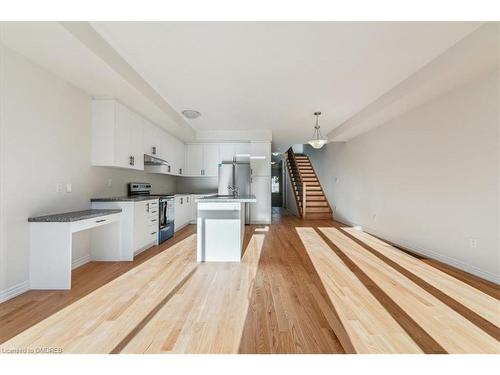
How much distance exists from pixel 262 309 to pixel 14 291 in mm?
2487

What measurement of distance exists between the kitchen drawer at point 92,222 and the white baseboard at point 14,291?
2.35 feet

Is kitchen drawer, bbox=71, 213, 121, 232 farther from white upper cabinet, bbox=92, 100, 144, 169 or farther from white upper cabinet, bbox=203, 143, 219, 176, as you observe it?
white upper cabinet, bbox=203, 143, 219, 176

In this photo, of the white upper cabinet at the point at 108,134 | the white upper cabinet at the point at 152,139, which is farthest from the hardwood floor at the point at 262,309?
the white upper cabinet at the point at 152,139

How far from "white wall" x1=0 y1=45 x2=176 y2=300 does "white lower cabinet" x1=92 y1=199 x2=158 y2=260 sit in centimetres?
51

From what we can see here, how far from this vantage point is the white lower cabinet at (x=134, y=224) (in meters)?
3.43

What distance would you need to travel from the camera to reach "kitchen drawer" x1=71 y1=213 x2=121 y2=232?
2503 mm

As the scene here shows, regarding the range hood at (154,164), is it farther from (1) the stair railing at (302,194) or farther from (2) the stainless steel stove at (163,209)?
(1) the stair railing at (302,194)

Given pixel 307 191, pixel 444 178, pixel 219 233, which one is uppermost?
pixel 444 178

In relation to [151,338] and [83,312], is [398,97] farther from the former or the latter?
[83,312]

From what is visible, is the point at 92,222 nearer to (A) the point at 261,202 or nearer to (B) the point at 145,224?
(B) the point at 145,224

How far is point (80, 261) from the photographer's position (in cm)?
321

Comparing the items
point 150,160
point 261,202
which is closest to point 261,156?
point 261,202
